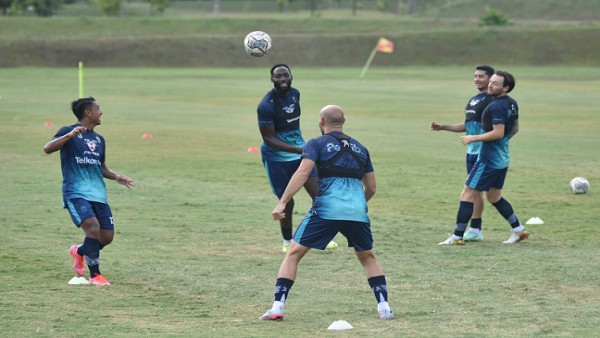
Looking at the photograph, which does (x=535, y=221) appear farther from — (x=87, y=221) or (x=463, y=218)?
(x=87, y=221)

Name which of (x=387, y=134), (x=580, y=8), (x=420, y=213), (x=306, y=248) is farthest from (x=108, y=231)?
(x=580, y=8)

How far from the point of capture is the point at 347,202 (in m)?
9.99

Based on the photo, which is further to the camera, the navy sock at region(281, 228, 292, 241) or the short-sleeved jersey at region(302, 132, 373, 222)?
the navy sock at region(281, 228, 292, 241)

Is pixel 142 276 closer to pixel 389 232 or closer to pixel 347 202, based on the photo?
pixel 347 202

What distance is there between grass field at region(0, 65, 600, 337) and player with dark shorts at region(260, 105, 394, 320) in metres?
0.38

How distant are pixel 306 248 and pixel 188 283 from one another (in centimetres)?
234

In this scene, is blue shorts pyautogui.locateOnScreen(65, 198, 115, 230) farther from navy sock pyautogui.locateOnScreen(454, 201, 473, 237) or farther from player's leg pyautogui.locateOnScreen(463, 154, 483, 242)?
player's leg pyautogui.locateOnScreen(463, 154, 483, 242)

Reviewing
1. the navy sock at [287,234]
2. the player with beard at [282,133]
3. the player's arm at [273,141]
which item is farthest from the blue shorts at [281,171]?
the navy sock at [287,234]

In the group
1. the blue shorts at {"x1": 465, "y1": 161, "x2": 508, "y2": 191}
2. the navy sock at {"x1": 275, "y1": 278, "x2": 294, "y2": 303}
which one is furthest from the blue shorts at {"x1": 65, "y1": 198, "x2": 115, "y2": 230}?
the blue shorts at {"x1": 465, "y1": 161, "x2": 508, "y2": 191}

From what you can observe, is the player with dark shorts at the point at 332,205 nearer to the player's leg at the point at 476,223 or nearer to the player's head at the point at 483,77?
the player's leg at the point at 476,223

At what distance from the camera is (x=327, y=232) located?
10039 millimetres

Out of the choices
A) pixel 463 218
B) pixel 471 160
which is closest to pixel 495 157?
pixel 471 160

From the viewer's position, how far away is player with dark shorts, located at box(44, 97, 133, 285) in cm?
1177

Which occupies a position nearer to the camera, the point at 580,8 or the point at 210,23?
the point at 210,23
